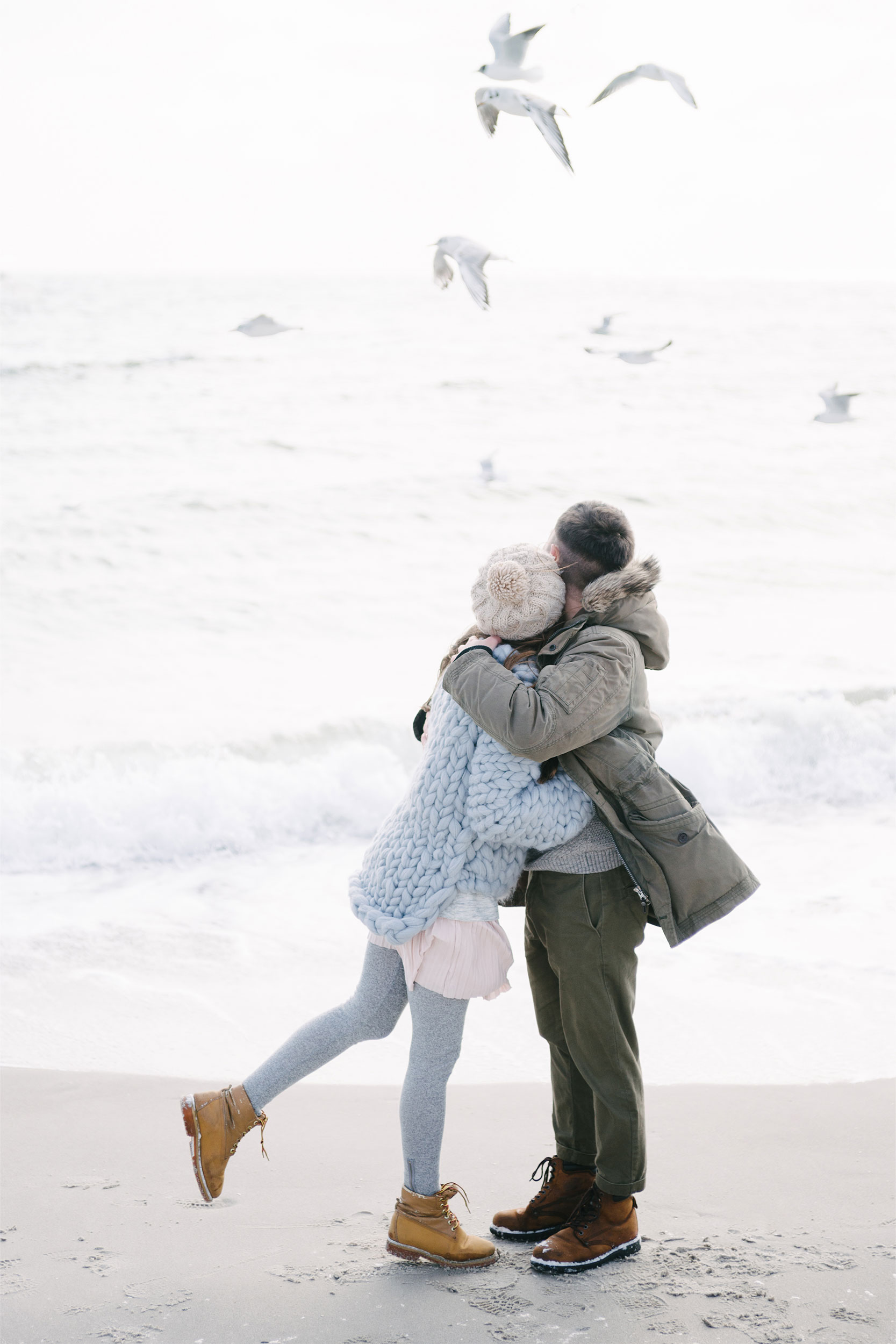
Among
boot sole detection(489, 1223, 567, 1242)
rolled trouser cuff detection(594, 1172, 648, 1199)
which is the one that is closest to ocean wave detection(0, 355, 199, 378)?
boot sole detection(489, 1223, 567, 1242)

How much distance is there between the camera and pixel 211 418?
47.2ft

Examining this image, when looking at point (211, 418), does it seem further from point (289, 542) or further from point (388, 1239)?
point (388, 1239)

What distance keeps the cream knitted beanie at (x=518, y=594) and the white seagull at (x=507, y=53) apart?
247cm

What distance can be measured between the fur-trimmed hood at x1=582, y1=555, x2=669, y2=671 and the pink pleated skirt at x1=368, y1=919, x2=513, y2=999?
560 mm

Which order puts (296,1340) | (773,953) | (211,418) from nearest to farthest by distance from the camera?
(296,1340)
(773,953)
(211,418)

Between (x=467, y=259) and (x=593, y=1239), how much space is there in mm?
3280

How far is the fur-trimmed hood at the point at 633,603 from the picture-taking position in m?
1.93

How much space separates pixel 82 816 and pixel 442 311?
14552 millimetres

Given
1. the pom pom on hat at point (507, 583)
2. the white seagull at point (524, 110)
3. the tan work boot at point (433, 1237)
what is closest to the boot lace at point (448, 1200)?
the tan work boot at point (433, 1237)

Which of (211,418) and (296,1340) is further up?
(211,418)

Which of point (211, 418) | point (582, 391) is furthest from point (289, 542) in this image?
point (582, 391)

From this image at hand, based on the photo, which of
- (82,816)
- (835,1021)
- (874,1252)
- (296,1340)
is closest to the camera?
(296,1340)

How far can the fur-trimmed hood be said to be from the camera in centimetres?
→ 193

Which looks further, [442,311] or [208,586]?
[442,311]
